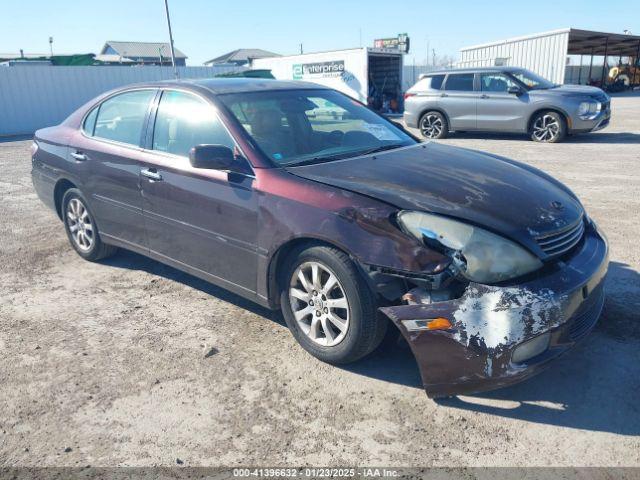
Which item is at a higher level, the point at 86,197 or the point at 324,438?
the point at 86,197

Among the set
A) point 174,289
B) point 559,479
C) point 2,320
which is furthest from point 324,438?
point 2,320

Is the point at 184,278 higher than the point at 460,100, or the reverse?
the point at 460,100

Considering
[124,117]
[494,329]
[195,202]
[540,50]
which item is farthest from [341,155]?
[540,50]

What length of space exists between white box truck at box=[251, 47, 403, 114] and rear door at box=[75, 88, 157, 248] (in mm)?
15587

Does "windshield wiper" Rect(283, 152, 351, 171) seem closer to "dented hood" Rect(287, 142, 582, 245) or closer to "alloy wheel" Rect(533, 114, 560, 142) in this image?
"dented hood" Rect(287, 142, 582, 245)

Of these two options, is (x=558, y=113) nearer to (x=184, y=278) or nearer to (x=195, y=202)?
(x=184, y=278)

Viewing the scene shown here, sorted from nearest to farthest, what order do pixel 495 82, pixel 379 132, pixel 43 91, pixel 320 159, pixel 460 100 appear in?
pixel 320 159, pixel 379 132, pixel 495 82, pixel 460 100, pixel 43 91

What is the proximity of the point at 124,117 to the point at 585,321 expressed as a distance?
375 cm

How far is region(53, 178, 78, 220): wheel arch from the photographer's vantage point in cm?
510

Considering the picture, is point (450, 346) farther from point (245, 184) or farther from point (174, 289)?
point (174, 289)

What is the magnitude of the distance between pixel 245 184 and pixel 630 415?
8.06 ft

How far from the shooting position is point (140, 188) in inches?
162

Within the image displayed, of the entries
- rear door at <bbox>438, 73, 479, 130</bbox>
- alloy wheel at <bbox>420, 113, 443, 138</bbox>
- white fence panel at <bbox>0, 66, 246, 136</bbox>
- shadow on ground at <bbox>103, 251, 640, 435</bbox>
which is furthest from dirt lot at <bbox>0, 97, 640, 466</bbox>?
white fence panel at <bbox>0, 66, 246, 136</bbox>

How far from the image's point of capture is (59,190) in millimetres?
5219
